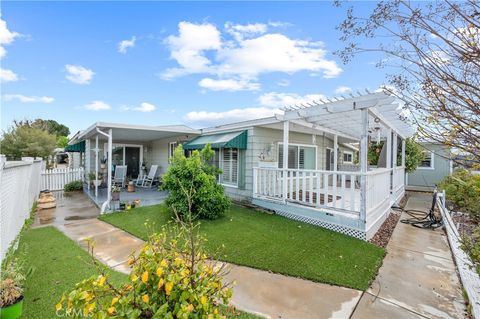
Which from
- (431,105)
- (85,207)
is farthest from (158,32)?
(431,105)

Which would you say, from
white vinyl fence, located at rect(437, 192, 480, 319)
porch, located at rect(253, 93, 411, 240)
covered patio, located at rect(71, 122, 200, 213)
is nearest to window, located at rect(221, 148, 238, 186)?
porch, located at rect(253, 93, 411, 240)

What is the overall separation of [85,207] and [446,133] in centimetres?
1077

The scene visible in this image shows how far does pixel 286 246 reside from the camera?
17.2ft

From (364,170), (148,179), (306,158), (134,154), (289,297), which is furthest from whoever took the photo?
(134,154)

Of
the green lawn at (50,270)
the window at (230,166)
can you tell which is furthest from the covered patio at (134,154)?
the green lawn at (50,270)

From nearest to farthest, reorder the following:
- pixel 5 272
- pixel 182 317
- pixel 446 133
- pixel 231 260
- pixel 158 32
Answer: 1. pixel 182 317
2. pixel 446 133
3. pixel 5 272
4. pixel 231 260
5. pixel 158 32

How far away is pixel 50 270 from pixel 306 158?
9.51 meters

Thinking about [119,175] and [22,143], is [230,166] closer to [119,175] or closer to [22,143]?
[119,175]

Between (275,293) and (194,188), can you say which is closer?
(275,293)

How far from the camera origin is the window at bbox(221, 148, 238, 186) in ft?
31.6

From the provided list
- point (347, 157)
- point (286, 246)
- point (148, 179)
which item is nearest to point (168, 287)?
point (286, 246)

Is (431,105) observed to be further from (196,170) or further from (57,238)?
(57,238)

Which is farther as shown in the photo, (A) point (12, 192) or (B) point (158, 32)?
(B) point (158, 32)

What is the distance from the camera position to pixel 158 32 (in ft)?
31.9
